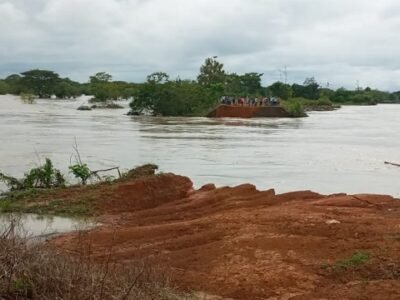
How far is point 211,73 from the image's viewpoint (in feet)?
355

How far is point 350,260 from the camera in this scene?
8031 mm

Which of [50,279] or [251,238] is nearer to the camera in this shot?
[50,279]

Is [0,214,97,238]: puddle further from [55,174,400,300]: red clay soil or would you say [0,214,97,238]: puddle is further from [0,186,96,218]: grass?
[55,174,400,300]: red clay soil

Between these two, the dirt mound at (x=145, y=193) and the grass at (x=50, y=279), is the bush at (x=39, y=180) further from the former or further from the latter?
the grass at (x=50, y=279)

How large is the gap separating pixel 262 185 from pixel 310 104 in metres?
95.4

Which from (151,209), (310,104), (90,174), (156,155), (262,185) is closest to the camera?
(151,209)

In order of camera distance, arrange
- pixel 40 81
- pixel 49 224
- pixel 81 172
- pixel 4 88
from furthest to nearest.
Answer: pixel 4 88
pixel 40 81
pixel 81 172
pixel 49 224

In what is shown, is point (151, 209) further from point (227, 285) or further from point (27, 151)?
point (27, 151)

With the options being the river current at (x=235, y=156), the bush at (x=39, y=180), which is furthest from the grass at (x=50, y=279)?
the river current at (x=235, y=156)

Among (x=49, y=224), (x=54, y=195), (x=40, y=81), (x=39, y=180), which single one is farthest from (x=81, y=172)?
(x=40, y=81)

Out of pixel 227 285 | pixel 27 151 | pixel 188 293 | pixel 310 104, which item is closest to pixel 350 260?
pixel 227 285

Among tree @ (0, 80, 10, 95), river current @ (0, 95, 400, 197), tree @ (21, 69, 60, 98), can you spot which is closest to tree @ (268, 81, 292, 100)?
tree @ (21, 69, 60, 98)

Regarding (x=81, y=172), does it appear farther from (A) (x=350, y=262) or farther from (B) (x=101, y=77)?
(B) (x=101, y=77)

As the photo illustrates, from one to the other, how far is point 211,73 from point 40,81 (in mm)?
44827
